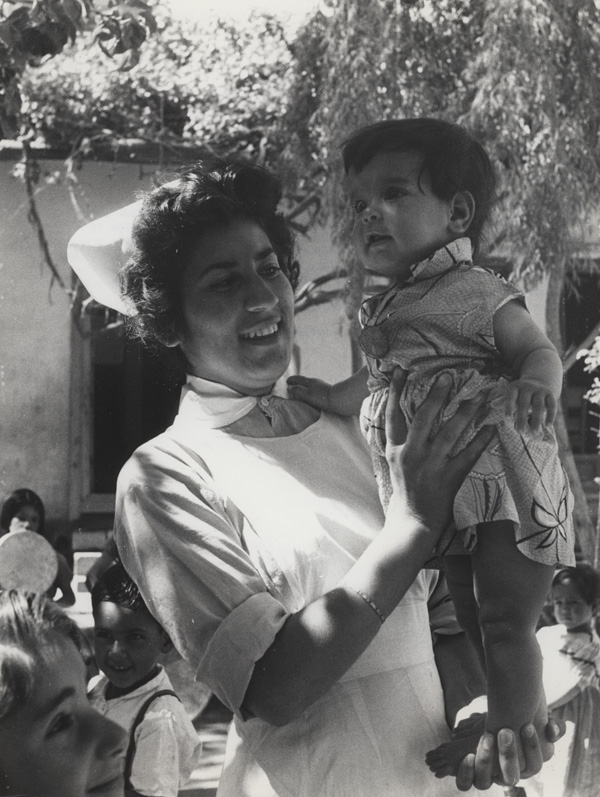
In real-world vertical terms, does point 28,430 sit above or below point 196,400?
below

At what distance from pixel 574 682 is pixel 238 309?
4.10 ft

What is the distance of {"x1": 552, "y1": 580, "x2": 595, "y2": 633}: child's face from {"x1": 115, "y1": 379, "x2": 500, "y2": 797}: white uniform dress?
1147mm

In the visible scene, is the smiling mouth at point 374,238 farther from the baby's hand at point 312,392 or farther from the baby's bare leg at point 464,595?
the baby's bare leg at point 464,595

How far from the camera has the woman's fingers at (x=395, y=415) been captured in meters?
1.04

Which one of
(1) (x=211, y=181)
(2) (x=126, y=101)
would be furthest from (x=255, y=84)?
(1) (x=211, y=181)

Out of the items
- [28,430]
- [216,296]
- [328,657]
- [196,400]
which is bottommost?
[28,430]

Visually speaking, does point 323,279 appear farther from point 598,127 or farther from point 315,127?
point 598,127

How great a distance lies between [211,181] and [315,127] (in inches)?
48.8

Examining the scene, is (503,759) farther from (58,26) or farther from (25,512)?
(25,512)

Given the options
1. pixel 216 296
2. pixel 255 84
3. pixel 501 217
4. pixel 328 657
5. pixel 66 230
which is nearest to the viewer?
pixel 328 657

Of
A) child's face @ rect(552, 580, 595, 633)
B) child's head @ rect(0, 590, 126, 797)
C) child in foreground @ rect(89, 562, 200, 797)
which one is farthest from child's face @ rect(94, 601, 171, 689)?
child's face @ rect(552, 580, 595, 633)

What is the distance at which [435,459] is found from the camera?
101 centimetres

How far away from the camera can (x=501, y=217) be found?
2.17 meters

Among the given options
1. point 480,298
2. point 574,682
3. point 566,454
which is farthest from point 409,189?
point 574,682
